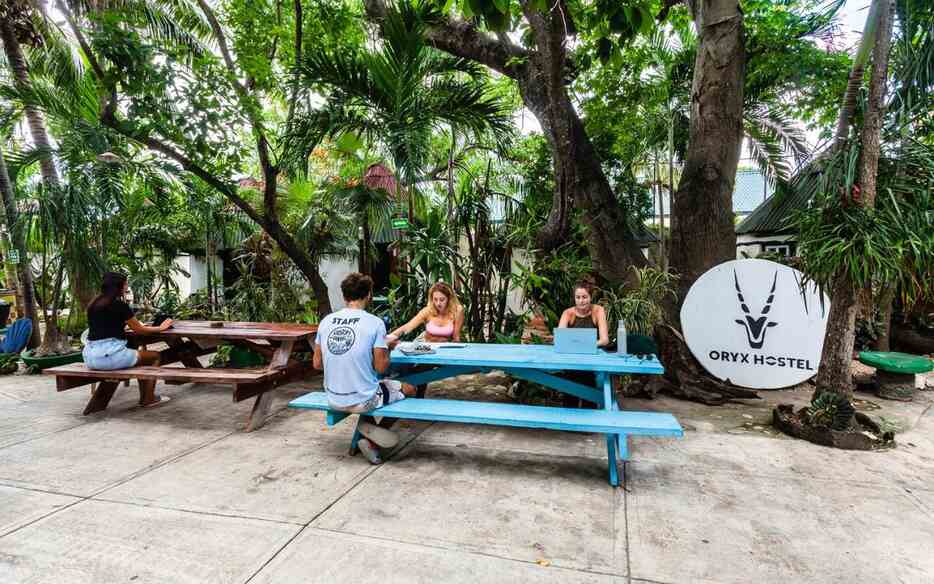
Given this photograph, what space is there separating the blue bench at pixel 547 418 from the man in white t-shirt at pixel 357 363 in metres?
0.15

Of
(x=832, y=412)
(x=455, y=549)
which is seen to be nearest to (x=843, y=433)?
(x=832, y=412)

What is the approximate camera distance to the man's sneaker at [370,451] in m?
3.41

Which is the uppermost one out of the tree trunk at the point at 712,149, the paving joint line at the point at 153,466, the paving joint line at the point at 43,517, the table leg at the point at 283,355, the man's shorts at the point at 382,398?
the tree trunk at the point at 712,149

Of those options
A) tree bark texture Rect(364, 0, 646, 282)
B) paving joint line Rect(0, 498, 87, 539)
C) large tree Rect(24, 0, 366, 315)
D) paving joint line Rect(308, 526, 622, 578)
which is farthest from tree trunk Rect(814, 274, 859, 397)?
large tree Rect(24, 0, 366, 315)

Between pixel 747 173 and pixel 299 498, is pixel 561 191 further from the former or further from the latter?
pixel 747 173

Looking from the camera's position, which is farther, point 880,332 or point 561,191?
point 880,332

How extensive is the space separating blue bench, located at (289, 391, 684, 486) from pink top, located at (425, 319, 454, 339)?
1.29 metres

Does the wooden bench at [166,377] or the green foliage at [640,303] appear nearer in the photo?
the wooden bench at [166,377]

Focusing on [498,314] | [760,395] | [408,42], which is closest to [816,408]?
[760,395]

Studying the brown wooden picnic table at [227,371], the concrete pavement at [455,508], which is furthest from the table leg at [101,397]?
the concrete pavement at [455,508]

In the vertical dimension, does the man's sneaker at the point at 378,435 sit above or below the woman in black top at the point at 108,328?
below

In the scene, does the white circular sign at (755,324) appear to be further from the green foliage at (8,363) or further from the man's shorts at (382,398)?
the green foliage at (8,363)

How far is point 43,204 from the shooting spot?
6203 mm

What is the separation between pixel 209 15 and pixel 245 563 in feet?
25.1
